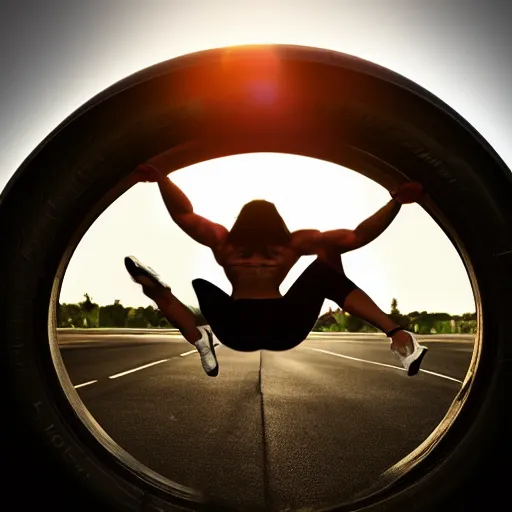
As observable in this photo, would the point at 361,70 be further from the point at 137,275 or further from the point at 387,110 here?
the point at 137,275

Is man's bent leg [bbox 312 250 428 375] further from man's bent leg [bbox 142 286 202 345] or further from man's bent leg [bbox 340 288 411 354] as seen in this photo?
man's bent leg [bbox 142 286 202 345]

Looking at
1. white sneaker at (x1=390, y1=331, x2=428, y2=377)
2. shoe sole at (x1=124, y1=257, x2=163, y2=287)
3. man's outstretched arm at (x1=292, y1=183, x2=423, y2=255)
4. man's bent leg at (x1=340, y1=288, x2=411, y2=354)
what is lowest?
white sneaker at (x1=390, y1=331, x2=428, y2=377)

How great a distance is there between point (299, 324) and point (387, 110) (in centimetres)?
103

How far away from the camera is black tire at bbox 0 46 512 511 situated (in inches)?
47.5

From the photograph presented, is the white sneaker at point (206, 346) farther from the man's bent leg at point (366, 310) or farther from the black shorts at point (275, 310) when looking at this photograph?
the man's bent leg at point (366, 310)

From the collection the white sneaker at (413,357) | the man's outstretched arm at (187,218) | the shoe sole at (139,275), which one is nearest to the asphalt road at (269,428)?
the white sneaker at (413,357)

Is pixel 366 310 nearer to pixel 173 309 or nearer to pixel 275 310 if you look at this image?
pixel 275 310

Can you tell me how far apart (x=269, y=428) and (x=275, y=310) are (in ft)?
11.8

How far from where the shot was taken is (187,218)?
194 centimetres

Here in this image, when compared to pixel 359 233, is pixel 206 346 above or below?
below

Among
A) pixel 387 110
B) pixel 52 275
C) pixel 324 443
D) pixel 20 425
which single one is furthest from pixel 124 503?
pixel 324 443

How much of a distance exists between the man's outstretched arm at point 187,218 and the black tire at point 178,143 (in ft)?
1.12

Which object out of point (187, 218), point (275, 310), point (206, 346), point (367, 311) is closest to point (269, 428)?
point (206, 346)

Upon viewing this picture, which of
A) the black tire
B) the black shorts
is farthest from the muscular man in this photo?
the black tire
